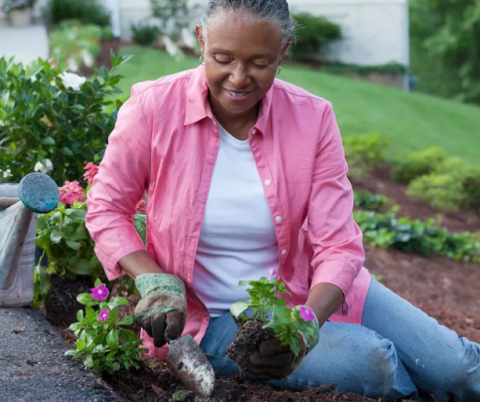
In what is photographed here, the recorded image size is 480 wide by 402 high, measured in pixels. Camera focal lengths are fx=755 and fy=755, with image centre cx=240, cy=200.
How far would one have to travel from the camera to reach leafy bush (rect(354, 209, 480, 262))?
21.6 ft

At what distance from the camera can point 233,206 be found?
2387mm

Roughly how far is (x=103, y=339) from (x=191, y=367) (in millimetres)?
334

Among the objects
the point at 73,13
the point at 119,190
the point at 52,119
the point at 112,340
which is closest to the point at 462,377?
the point at 112,340

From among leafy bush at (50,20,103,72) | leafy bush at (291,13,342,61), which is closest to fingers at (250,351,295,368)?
leafy bush at (50,20,103,72)

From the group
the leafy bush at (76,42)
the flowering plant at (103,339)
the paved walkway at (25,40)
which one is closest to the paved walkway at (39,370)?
the flowering plant at (103,339)

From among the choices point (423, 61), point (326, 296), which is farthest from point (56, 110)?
point (423, 61)

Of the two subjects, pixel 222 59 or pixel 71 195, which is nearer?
pixel 222 59

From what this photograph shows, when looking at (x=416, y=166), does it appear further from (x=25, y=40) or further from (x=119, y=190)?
(x=25, y=40)

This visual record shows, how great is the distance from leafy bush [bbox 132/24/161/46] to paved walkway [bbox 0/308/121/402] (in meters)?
17.6

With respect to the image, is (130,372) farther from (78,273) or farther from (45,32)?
(45,32)

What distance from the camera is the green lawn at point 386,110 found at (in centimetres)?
1272

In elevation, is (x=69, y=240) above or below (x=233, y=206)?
below

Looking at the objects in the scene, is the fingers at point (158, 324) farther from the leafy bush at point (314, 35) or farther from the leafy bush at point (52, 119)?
the leafy bush at point (314, 35)

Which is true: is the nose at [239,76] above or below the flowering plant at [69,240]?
above
